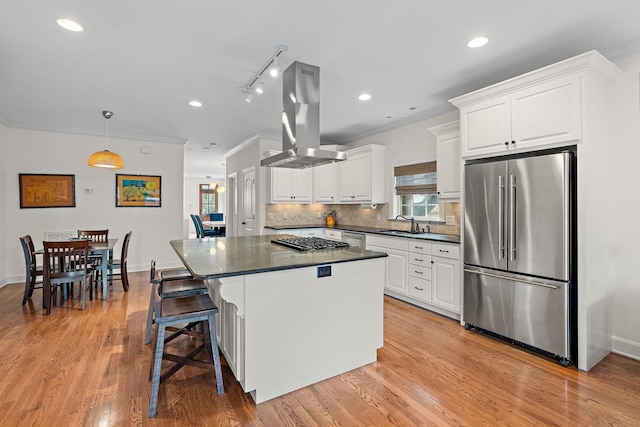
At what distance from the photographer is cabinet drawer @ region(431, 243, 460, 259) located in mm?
3483

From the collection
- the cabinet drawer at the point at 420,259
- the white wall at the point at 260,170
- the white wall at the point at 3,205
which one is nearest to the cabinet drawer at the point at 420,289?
the cabinet drawer at the point at 420,259

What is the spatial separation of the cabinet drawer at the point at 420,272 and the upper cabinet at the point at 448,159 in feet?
3.02

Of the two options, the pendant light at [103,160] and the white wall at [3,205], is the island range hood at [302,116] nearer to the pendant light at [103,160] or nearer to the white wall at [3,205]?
the pendant light at [103,160]

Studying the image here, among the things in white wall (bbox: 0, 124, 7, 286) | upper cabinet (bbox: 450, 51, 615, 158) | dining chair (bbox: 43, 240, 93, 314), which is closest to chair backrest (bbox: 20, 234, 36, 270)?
dining chair (bbox: 43, 240, 93, 314)

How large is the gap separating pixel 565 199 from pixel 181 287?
315cm

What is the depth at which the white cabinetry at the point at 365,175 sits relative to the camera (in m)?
5.19

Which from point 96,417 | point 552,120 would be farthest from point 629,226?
point 96,417

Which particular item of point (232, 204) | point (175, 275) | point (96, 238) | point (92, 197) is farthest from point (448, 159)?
point (92, 197)

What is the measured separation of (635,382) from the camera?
2.37 m

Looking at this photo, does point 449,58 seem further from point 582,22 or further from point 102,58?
point 102,58

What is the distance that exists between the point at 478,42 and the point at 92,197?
6.34 m

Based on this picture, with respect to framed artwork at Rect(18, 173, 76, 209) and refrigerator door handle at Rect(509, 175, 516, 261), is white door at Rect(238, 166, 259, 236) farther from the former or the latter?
refrigerator door handle at Rect(509, 175, 516, 261)

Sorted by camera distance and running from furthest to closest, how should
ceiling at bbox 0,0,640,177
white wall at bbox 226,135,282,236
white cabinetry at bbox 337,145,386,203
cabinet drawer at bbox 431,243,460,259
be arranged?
white wall at bbox 226,135,282,236
white cabinetry at bbox 337,145,386,203
cabinet drawer at bbox 431,243,460,259
ceiling at bbox 0,0,640,177

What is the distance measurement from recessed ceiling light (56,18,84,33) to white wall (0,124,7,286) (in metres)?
3.89
